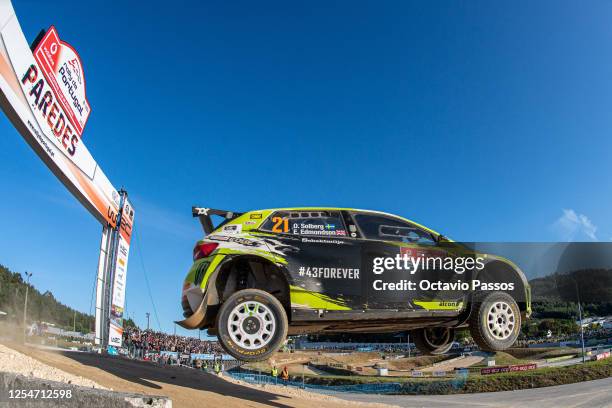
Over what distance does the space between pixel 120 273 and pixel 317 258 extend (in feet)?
47.6

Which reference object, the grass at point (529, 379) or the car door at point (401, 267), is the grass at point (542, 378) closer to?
the grass at point (529, 379)

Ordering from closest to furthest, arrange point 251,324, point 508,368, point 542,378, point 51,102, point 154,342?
1. point 251,324
2. point 51,102
3. point 154,342
4. point 542,378
5. point 508,368

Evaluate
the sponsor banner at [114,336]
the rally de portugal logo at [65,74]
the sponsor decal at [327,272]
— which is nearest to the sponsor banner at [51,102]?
the rally de portugal logo at [65,74]

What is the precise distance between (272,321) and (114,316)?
14140 millimetres

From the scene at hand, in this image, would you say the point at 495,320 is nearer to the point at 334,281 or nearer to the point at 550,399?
the point at 334,281

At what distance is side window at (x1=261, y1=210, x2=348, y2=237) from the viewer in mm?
6824

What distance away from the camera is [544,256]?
23.7ft

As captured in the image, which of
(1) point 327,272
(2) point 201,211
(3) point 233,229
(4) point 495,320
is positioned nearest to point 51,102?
(2) point 201,211

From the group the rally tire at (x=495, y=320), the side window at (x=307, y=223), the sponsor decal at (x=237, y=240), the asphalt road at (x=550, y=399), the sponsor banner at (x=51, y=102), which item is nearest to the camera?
the sponsor decal at (x=237, y=240)

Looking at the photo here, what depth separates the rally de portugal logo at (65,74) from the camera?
11859mm

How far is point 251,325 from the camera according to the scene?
6.37 m

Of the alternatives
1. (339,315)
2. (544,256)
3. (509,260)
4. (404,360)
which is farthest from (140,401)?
(404,360)

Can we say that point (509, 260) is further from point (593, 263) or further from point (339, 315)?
point (339, 315)

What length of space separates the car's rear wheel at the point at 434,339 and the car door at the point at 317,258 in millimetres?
2619
